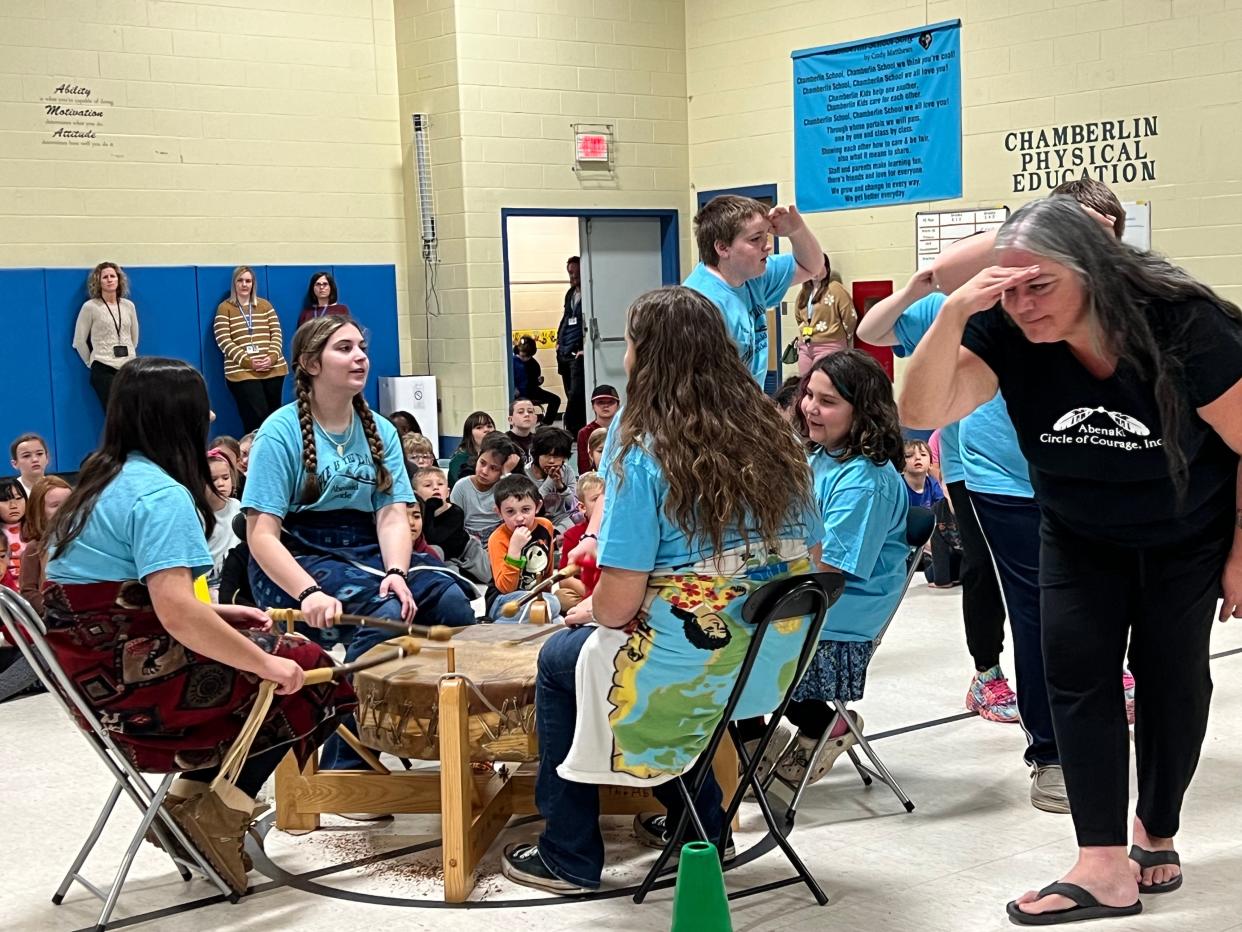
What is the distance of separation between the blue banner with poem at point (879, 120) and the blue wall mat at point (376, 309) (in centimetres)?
308

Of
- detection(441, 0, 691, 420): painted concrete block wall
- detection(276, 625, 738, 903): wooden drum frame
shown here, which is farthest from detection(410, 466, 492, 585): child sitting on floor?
detection(441, 0, 691, 420): painted concrete block wall

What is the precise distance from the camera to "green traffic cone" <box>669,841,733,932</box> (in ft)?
7.81

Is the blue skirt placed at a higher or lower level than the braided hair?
lower

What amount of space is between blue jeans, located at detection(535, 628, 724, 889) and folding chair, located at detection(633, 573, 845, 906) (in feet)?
0.31

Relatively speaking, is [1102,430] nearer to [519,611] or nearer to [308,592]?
[308,592]

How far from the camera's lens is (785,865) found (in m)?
3.21

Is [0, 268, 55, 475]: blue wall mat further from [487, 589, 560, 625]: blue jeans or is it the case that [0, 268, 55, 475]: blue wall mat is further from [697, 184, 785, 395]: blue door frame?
[487, 589, 560, 625]: blue jeans

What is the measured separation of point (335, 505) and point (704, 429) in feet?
3.90

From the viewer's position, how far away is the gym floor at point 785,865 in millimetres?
2916

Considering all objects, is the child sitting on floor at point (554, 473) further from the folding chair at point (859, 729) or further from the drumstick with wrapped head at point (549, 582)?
the folding chair at point (859, 729)

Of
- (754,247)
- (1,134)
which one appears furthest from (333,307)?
(754,247)

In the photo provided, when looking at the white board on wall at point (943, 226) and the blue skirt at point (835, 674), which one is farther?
the white board on wall at point (943, 226)

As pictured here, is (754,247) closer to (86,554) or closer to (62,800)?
(86,554)

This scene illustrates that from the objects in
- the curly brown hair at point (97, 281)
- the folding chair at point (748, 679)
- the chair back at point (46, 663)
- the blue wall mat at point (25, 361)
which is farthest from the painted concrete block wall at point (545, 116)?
the folding chair at point (748, 679)
